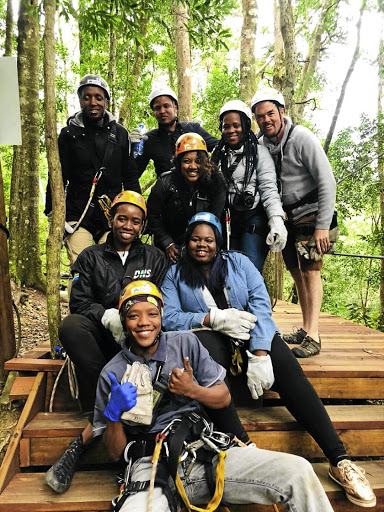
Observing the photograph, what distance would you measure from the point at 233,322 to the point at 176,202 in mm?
1515

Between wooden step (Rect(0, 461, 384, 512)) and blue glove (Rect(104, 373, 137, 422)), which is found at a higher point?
blue glove (Rect(104, 373, 137, 422))

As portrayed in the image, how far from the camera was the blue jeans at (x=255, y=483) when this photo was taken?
7.11ft

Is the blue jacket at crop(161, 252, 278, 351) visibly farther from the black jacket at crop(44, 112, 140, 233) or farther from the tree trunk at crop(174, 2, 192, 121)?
the tree trunk at crop(174, 2, 192, 121)

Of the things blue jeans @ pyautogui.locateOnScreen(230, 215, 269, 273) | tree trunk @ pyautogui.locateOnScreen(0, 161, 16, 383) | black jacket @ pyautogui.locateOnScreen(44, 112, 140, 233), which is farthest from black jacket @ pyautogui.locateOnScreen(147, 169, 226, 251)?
tree trunk @ pyautogui.locateOnScreen(0, 161, 16, 383)

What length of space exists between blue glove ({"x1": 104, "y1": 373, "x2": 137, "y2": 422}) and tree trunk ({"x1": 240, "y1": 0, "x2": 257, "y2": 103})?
6397mm

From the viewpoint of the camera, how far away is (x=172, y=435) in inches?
94.0

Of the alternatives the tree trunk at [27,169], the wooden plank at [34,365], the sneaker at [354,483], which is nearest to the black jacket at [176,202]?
the wooden plank at [34,365]

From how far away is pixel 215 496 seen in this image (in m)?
2.27

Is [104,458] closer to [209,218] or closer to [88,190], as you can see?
[209,218]

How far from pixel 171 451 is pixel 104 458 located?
909 millimetres

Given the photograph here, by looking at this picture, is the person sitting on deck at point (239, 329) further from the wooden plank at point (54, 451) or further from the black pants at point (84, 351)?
the wooden plank at point (54, 451)

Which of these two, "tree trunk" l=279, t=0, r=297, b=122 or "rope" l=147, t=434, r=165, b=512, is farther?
"tree trunk" l=279, t=0, r=297, b=122

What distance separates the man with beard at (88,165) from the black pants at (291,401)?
1.85m

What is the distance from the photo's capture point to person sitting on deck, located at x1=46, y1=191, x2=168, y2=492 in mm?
2932
